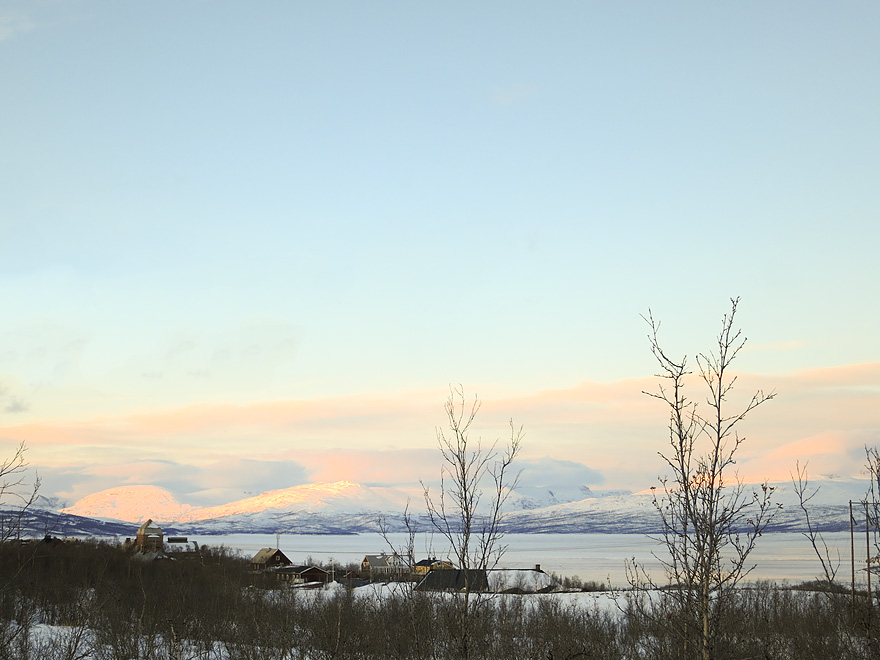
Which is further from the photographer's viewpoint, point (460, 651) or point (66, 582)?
point (66, 582)

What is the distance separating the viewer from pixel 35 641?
1544 inches

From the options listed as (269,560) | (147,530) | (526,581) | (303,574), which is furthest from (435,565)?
(147,530)

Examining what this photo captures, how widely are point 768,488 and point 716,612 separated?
1.69 meters

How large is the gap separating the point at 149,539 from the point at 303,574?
865 inches

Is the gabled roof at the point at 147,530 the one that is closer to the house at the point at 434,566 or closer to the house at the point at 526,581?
the house at the point at 434,566

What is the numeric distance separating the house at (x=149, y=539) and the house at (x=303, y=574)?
1527cm

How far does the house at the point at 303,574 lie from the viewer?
311 feet

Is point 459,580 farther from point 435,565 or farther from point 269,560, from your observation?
point 269,560

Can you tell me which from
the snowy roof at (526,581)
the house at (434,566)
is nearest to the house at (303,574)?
the house at (434,566)

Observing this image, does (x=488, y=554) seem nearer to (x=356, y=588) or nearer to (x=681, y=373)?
(x=681, y=373)

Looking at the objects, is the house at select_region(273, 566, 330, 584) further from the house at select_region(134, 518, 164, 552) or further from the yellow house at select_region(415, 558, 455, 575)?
the house at select_region(134, 518, 164, 552)

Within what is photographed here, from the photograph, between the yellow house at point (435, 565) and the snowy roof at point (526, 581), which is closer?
the yellow house at point (435, 565)

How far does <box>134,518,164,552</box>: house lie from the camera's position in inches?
3964

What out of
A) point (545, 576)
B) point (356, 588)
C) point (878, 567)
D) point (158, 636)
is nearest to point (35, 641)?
point (158, 636)
